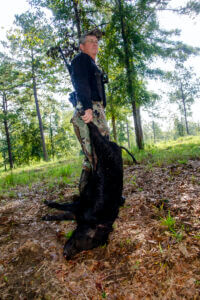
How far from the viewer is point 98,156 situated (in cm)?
248

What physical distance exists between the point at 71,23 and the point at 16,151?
25.3 meters

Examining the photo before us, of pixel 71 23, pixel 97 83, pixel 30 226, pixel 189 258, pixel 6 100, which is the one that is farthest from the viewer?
pixel 6 100

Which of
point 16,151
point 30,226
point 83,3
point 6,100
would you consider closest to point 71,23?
point 83,3

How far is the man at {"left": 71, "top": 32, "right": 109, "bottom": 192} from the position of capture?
2377 millimetres

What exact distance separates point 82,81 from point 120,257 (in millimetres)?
2307

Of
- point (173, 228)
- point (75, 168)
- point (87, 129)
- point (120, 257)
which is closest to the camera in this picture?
point (120, 257)

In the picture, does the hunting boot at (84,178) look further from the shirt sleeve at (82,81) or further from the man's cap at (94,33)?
the man's cap at (94,33)

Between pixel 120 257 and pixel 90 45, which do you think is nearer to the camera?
pixel 120 257

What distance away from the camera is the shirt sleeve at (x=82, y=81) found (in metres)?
2.35

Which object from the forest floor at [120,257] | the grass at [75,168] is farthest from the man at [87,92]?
the grass at [75,168]

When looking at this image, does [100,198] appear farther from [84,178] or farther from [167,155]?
[167,155]

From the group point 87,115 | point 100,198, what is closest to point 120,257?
point 100,198

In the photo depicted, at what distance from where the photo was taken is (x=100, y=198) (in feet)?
7.80

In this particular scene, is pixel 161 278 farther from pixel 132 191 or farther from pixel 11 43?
pixel 11 43
